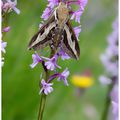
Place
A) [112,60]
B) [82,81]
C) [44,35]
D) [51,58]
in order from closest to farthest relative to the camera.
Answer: [51,58]
[44,35]
[112,60]
[82,81]

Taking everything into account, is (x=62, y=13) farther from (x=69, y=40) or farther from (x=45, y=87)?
(x=45, y=87)

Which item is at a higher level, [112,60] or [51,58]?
[51,58]

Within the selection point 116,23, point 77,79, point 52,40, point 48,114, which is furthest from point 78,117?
point 52,40

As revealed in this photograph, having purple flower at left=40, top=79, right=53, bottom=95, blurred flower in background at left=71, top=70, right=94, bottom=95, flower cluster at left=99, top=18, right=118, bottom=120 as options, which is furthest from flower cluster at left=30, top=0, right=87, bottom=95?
blurred flower in background at left=71, top=70, right=94, bottom=95

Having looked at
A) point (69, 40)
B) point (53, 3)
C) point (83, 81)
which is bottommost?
point (83, 81)

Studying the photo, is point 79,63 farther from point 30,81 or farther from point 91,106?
point 91,106

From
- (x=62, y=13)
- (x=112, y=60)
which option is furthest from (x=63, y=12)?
(x=112, y=60)

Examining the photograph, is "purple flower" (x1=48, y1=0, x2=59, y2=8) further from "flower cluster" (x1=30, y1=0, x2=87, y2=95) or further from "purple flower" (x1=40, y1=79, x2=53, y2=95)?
"purple flower" (x1=40, y1=79, x2=53, y2=95)
